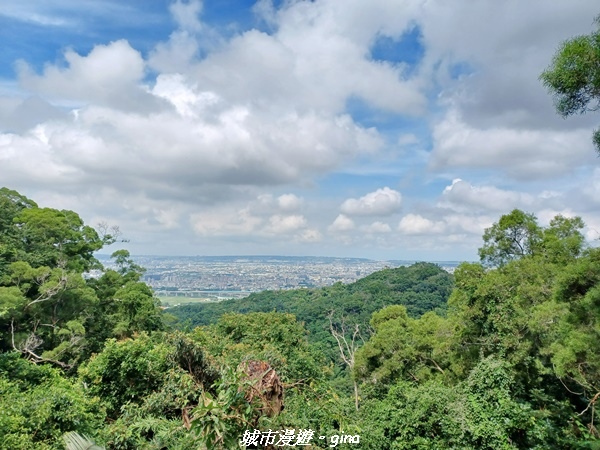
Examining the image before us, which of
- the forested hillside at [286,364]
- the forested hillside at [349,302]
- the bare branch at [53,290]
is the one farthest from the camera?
the forested hillside at [349,302]

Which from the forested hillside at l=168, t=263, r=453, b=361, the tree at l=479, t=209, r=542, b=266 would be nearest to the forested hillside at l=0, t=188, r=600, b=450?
the tree at l=479, t=209, r=542, b=266

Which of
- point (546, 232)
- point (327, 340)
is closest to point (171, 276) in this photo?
point (327, 340)

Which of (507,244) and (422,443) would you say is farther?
(507,244)

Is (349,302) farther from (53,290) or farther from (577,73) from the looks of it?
(577,73)

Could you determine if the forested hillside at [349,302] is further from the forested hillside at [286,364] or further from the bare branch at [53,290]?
the bare branch at [53,290]

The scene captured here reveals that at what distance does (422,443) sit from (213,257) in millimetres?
198197

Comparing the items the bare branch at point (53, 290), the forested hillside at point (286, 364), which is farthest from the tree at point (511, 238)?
the bare branch at point (53, 290)

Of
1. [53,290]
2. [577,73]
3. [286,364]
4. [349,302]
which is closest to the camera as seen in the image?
[577,73]

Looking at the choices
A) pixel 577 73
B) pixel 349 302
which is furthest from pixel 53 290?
pixel 349 302

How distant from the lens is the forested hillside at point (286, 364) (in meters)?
4.22

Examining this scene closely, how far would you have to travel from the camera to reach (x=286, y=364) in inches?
429

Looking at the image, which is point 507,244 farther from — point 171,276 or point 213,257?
point 213,257

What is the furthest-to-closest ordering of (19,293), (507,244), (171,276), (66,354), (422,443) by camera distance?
(171,276) < (507,244) < (66,354) < (19,293) < (422,443)

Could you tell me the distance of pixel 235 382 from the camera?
334 centimetres
